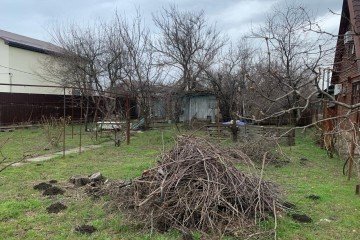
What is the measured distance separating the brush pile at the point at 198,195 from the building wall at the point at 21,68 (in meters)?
18.2

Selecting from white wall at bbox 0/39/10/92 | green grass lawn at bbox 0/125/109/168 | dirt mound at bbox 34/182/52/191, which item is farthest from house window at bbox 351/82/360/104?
white wall at bbox 0/39/10/92

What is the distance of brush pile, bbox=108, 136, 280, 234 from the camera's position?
13.7 ft

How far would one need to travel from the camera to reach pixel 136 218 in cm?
434

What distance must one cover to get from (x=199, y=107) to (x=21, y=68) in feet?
34.8

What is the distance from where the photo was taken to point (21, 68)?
21531mm

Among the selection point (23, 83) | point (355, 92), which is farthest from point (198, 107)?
point (355, 92)

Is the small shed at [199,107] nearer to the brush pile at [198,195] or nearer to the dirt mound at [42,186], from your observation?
the dirt mound at [42,186]

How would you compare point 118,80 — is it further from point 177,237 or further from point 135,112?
point 177,237

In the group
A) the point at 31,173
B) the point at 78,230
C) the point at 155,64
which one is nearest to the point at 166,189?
the point at 78,230

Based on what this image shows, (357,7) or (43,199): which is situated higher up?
(357,7)

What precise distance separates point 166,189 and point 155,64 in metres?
16.1

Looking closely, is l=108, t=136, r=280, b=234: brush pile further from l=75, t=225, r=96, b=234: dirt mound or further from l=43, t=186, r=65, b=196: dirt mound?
l=43, t=186, r=65, b=196: dirt mound

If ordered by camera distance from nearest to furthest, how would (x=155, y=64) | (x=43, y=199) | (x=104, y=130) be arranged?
(x=43, y=199) < (x=104, y=130) < (x=155, y=64)

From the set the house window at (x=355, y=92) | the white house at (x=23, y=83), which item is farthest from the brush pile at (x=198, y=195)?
the white house at (x=23, y=83)
